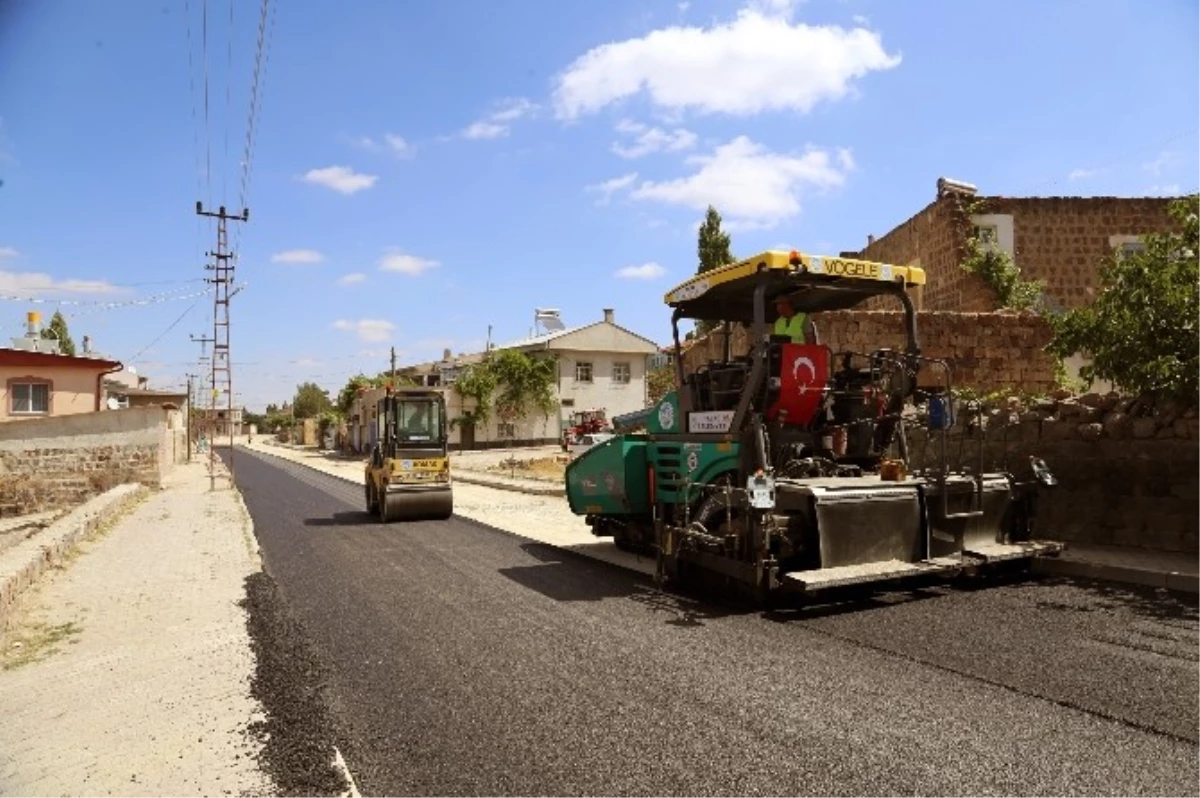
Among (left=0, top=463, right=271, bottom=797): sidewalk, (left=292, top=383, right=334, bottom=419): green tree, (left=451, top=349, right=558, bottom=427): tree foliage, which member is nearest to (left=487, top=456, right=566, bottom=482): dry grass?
(left=451, top=349, right=558, bottom=427): tree foliage

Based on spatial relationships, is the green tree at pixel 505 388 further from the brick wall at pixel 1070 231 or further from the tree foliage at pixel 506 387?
the brick wall at pixel 1070 231

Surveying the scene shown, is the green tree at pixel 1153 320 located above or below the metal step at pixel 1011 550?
above

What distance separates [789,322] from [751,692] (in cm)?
410

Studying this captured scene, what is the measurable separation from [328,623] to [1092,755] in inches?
223

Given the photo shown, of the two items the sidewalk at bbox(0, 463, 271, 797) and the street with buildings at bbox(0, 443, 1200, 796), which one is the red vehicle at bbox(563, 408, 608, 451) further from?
the street with buildings at bbox(0, 443, 1200, 796)

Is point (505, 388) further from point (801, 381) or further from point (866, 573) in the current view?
point (866, 573)

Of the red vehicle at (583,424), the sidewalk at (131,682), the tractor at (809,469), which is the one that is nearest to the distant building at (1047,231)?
the tractor at (809,469)

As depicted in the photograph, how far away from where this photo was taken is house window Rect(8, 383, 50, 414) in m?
27.8

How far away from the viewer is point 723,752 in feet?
12.8

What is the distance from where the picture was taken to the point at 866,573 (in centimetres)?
646

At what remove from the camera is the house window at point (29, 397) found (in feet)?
91.1

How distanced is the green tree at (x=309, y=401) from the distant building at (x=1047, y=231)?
318 feet

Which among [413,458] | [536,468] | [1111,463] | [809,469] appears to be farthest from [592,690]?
[536,468]

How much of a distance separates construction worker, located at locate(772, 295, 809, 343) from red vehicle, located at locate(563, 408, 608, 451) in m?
24.0
